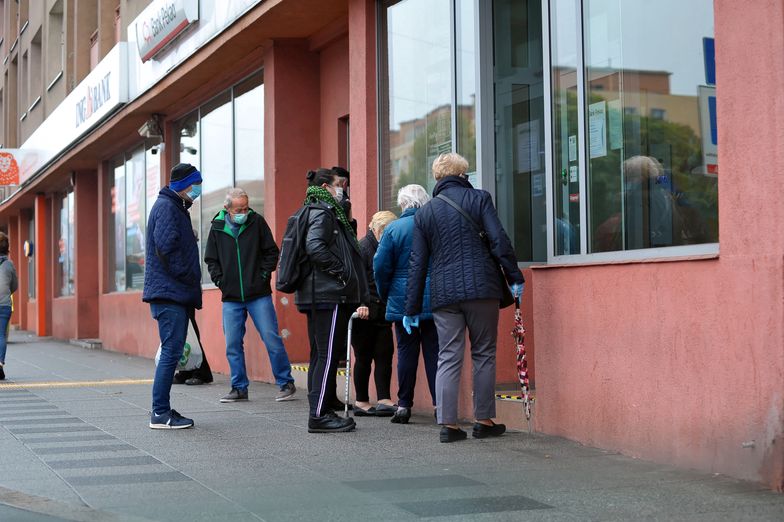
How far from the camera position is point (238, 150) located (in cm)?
1416

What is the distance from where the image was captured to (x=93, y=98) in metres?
18.8

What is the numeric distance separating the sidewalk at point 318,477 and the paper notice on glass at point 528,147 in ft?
7.22

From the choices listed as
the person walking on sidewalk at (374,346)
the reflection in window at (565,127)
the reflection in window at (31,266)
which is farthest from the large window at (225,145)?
the reflection in window at (31,266)

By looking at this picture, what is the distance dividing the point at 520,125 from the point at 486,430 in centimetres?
269

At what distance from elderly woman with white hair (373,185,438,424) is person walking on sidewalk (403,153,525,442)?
70 cm

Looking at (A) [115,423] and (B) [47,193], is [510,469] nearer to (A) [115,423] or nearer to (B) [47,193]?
(A) [115,423]

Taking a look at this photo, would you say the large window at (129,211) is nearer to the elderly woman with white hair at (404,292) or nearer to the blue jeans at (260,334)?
the blue jeans at (260,334)

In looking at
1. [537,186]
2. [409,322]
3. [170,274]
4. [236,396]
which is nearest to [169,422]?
[170,274]

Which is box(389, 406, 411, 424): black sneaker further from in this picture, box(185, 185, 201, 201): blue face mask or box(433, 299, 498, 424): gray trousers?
box(185, 185, 201, 201): blue face mask

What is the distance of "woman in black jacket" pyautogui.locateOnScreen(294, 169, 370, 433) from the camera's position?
774cm

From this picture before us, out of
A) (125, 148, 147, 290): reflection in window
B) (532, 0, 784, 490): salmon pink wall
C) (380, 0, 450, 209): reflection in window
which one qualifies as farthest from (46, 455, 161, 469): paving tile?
(125, 148, 147, 290): reflection in window

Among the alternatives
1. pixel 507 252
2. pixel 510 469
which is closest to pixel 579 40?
pixel 507 252

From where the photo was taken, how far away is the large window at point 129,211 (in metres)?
18.7

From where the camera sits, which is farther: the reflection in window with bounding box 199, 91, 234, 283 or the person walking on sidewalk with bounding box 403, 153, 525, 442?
the reflection in window with bounding box 199, 91, 234, 283
